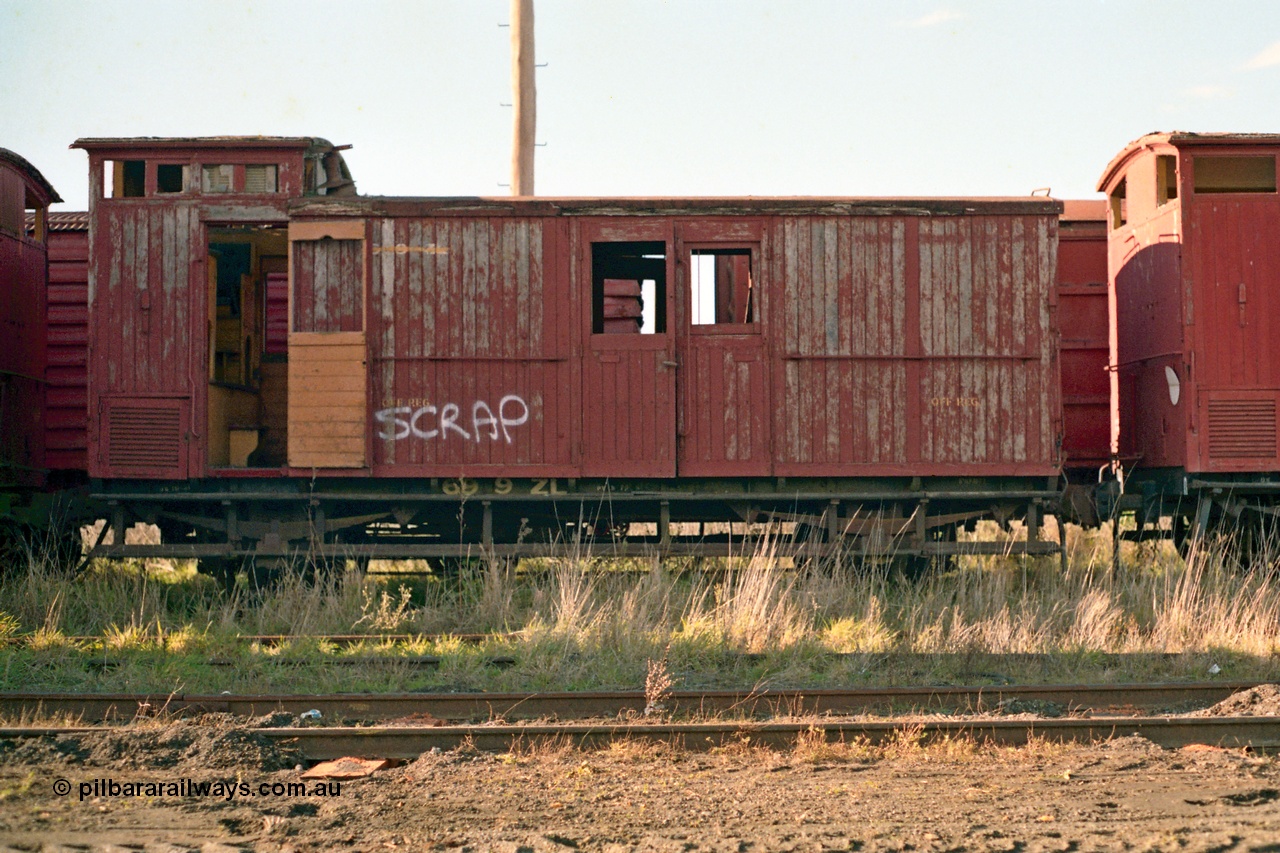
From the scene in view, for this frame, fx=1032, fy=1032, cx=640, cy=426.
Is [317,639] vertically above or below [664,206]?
below

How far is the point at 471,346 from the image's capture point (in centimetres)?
1027

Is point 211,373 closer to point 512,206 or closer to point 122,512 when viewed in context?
point 122,512

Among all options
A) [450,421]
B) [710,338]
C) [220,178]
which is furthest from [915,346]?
[220,178]

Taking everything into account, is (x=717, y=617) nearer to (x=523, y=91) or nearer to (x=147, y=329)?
(x=147, y=329)

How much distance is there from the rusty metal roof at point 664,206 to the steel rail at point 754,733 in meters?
5.65

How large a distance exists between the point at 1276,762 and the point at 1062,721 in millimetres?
1083

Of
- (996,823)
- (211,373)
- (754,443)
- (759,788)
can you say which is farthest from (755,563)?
(211,373)

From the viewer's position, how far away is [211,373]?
10.5 m

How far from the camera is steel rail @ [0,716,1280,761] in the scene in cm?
594

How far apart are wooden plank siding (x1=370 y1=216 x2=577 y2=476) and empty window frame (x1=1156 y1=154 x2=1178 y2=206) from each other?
245 inches

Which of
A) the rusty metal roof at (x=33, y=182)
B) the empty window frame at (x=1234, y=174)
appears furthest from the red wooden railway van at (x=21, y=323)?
the empty window frame at (x=1234, y=174)

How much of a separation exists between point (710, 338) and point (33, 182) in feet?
27.0

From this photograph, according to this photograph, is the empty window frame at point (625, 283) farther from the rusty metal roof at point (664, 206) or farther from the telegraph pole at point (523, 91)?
the telegraph pole at point (523, 91)

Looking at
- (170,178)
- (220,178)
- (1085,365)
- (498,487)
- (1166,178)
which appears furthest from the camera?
(1085,365)
